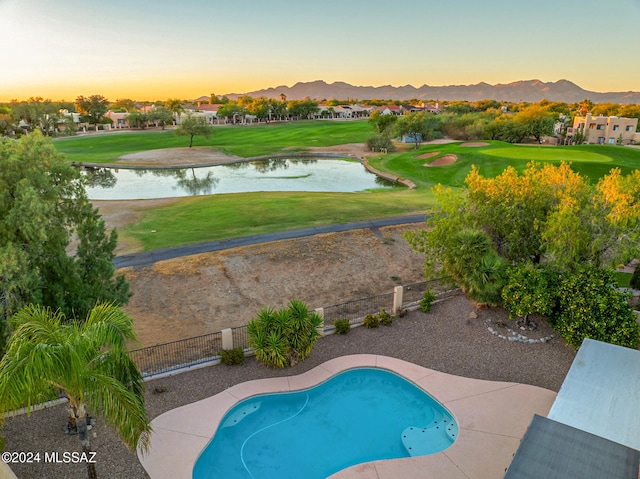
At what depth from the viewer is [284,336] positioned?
16000mm

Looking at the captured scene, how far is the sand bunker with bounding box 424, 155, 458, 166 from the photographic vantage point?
59.0 m

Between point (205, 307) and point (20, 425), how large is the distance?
9.19 metres

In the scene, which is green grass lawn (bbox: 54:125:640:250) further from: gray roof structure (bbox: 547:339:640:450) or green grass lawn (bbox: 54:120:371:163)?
gray roof structure (bbox: 547:339:640:450)

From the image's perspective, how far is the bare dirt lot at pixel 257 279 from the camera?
20.2 m

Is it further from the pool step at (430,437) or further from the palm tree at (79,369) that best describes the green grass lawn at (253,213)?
the palm tree at (79,369)

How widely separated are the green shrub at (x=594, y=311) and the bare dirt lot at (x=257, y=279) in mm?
9471

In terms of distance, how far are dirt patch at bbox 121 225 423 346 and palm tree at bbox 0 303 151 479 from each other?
31.1ft

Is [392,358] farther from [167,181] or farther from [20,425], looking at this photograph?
[167,181]

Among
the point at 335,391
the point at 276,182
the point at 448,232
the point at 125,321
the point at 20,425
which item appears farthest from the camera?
the point at 276,182

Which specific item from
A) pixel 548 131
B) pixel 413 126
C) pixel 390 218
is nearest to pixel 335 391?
pixel 390 218

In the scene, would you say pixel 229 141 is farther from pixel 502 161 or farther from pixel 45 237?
pixel 45 237

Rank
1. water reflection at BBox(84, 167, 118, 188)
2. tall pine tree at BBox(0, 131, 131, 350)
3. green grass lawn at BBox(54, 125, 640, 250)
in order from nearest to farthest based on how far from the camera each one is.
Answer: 1. tall pine tree at BBox(0, 131, 131, 350)
2. green grass lawn at BBox(54, 125, 640, 250)
3. water reflection at BBox(84, 167, 118, 188)

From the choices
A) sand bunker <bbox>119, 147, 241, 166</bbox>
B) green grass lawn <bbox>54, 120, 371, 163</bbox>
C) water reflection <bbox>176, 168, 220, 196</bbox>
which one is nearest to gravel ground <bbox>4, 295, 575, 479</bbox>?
water reflection <bbox>176, 168, 220, 196</bbox>

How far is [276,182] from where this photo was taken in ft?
184
